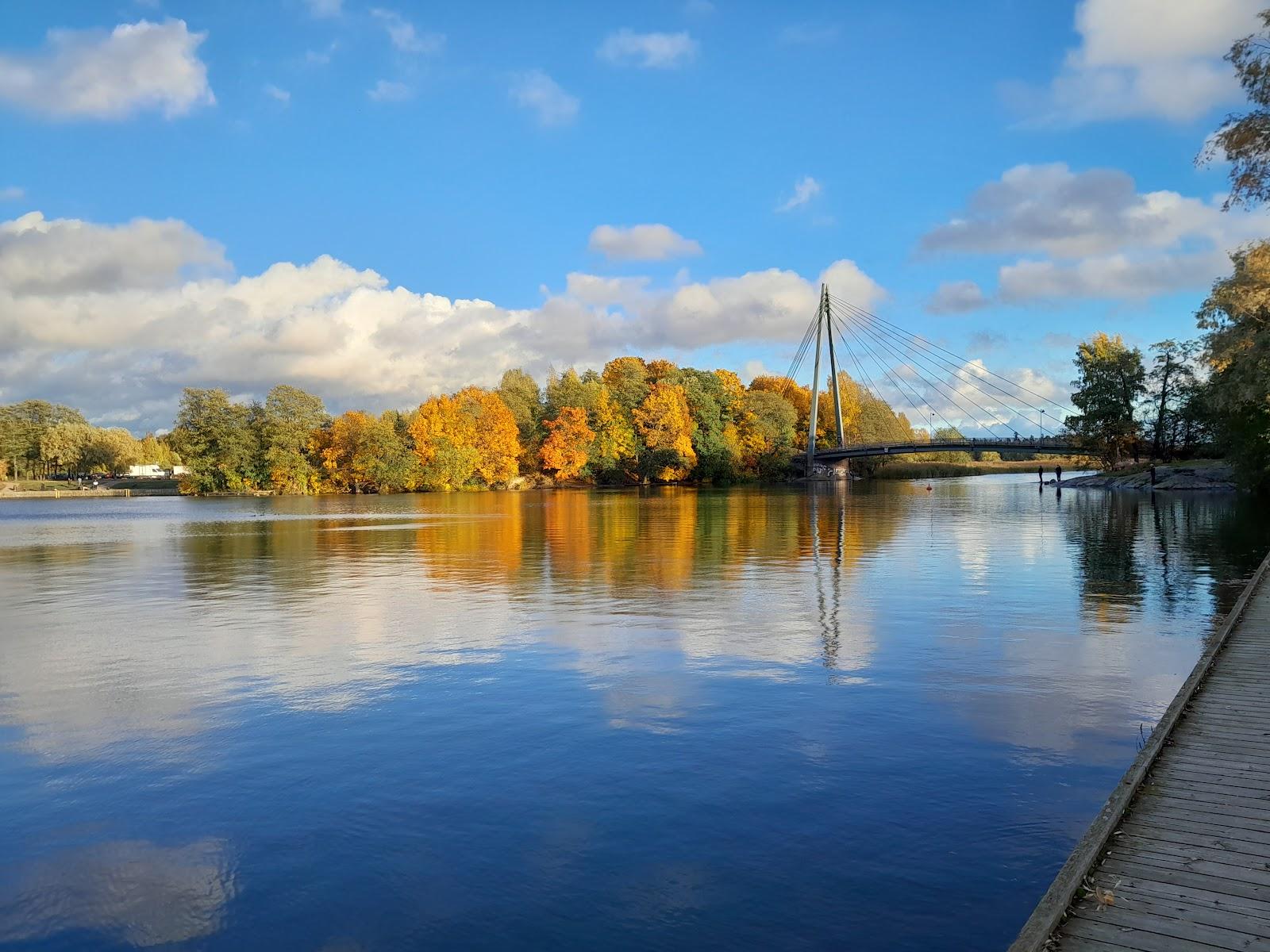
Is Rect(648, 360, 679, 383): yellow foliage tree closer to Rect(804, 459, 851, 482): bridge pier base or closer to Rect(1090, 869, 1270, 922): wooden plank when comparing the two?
Rect(804, 459, 851, 482): bridge pier base

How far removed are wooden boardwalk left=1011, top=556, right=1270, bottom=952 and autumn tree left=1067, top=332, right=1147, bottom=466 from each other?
3311 inches

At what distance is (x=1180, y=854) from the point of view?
6141mm

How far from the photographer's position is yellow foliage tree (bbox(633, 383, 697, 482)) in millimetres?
111375

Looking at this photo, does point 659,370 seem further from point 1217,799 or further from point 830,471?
point 1217,799

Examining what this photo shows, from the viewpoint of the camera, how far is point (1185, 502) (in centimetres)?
5866

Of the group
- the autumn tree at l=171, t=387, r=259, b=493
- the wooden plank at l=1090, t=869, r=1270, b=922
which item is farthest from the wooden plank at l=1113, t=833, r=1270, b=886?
the autumn tree at l=171, t=387, r=259, b=493

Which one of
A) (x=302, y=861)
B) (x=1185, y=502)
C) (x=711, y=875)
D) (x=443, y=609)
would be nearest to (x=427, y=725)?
(x=302, y=861)

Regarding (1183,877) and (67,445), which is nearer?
(1183,877)

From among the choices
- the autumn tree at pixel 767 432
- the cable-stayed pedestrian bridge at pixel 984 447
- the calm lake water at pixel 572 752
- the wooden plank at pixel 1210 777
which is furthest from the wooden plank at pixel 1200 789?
the autumn tree at pixel 767 432

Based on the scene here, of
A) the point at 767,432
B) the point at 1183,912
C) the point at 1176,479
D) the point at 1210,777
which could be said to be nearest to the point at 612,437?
the point at 767,432

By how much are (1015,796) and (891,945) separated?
3306 millimetres

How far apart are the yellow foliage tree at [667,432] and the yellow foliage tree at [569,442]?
7468 millimetres

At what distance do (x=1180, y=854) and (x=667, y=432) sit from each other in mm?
105946

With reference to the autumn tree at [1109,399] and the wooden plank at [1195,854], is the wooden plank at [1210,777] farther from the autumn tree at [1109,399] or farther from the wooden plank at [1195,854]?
the autumn tree at [1109,399]
